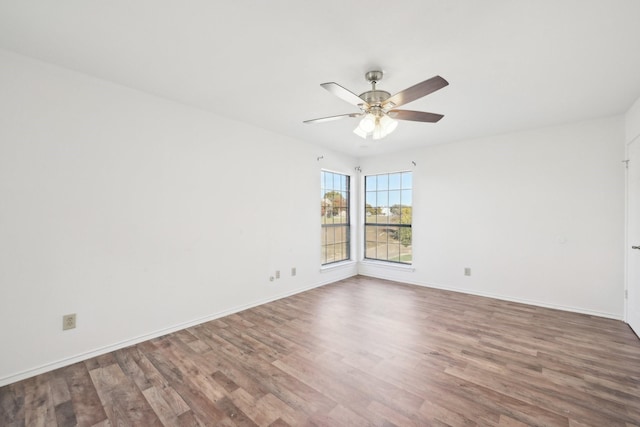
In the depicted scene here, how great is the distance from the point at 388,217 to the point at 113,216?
4.26 m

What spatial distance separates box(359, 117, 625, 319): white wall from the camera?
3.26m

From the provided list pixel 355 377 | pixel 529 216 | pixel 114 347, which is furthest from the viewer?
pixel 529 216

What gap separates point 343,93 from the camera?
1.94m

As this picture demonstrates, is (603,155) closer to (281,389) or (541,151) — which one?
(541,151)

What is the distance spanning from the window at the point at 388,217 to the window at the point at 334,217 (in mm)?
429

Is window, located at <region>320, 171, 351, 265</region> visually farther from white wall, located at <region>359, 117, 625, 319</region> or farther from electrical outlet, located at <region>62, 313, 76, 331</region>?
electrical outlet, located at <region>62, 313, 76, 331</region>

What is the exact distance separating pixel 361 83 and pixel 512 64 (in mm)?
1185

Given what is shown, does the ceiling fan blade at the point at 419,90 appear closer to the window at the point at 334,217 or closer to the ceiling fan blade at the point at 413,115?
the ceiling fan blade at the point at 413,115

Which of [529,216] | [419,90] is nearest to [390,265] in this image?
[529,216]

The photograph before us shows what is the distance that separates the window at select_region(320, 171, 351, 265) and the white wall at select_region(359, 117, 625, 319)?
1336 mm

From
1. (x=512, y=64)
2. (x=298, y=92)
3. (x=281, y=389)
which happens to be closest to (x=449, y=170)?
(x=512, y=64)

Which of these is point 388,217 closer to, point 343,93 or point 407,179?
point 407,179

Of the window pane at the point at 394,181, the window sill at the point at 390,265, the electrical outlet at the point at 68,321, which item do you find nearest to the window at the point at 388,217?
the window pane at the point at 394,181

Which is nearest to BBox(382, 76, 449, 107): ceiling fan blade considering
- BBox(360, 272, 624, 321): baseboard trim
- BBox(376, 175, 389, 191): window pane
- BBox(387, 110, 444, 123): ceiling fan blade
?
BBox(387, 110, 444, 123): ceiling fan blade
